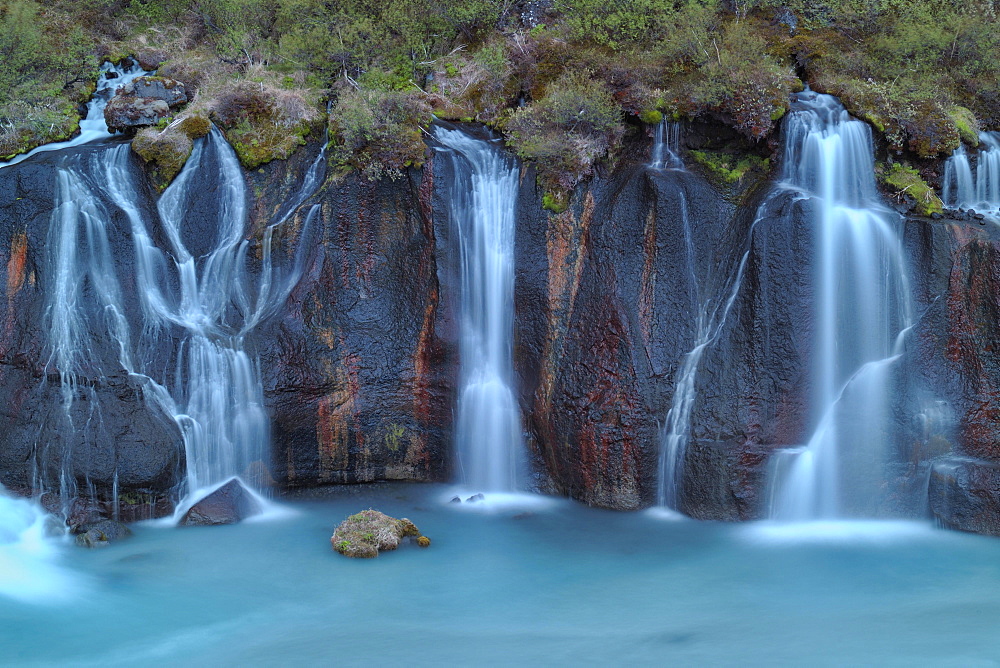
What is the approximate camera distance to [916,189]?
12.6 meters

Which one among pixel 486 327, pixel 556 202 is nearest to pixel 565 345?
pixel 486 327

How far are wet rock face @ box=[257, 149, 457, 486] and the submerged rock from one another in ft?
7.66

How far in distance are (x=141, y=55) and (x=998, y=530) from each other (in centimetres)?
1688

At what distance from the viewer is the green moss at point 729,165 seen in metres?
13.1

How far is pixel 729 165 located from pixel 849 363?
3.44m

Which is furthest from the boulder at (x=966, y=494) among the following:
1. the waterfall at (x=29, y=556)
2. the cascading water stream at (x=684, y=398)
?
the waterfall at (x=29, y=556)

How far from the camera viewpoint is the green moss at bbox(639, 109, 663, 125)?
13.6 metres

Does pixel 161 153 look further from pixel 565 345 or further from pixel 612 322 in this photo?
pixel 612 322

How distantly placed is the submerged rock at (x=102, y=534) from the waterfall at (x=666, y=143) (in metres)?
9.27

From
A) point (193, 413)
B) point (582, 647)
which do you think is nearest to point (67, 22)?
point (193, 413)

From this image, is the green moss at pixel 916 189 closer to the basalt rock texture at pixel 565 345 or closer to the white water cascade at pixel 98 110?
the basalt rock texture at pixel 565 345

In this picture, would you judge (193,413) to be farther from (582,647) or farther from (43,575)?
(582,647)

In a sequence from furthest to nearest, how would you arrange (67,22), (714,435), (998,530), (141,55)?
1. (67,22)
2. (141,55)
3. (714,435)
4. (998,530)

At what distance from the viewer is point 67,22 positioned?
61.0 feet
